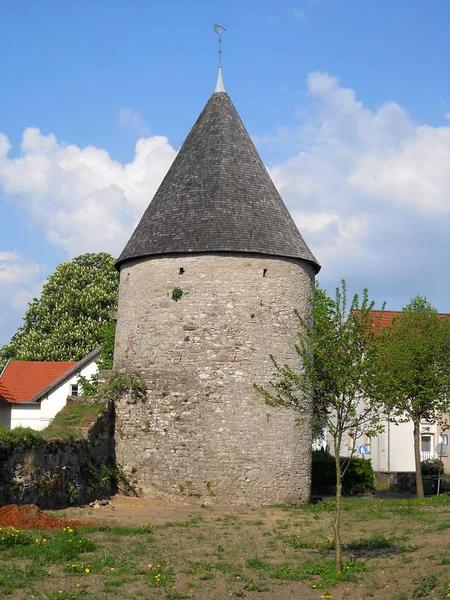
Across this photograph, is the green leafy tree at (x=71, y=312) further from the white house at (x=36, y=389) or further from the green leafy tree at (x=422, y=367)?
the green leafy tree at (x=422, y=367)

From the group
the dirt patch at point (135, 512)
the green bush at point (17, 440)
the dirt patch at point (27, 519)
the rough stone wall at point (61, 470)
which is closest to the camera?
the dirt patch at point (27, 519)

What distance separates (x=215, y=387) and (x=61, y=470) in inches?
184

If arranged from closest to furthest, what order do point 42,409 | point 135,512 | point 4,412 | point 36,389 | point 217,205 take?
point 135,512
point 217,205
point 4,412
point 36,389
point 42,409

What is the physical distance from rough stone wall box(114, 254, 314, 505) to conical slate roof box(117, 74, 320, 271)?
46cm

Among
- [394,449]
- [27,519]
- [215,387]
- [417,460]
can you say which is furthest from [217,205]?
[394,449]

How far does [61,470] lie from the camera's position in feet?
60.7

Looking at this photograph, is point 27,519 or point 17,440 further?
point 17,440

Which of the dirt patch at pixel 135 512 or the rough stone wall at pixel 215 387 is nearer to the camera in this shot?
the dirt patch at pixel 135 512

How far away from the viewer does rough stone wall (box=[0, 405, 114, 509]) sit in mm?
16609

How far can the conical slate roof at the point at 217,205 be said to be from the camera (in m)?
21.6

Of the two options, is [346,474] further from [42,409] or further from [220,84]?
[42,409]

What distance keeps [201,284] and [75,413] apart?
489 cm

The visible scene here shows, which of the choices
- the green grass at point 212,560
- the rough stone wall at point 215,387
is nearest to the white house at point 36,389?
the rough stone wall at point 215,387

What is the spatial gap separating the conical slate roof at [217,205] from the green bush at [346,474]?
969 cm
